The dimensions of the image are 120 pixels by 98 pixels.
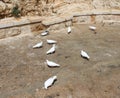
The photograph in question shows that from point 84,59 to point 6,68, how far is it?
2.22m

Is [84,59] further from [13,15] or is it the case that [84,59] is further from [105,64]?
[13,15]

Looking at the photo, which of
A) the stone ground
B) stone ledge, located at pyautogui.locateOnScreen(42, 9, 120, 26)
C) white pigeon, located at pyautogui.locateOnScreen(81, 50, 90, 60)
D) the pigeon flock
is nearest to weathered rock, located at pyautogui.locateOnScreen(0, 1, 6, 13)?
the stone ground

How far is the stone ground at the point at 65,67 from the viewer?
475 centimetres

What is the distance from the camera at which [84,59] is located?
19.9 ft

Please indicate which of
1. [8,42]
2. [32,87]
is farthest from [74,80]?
[8,42]

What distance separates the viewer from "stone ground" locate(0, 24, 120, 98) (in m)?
4.75

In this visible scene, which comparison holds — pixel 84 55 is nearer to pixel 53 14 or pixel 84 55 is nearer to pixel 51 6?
pixel 53 14

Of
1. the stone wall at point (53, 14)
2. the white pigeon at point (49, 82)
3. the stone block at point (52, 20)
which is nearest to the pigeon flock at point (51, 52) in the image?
the white pigeon at point (49, 82)

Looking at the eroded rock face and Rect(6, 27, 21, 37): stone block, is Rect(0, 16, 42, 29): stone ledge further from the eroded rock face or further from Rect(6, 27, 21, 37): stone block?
the eroded rock face

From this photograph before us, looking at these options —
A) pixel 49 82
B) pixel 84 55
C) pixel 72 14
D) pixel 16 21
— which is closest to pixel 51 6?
pixel 72 14

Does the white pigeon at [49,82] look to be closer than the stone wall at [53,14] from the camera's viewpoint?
Yes

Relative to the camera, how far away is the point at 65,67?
5680mm

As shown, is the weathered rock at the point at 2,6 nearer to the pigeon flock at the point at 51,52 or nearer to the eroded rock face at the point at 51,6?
the eroded rock face at the point at 51,6

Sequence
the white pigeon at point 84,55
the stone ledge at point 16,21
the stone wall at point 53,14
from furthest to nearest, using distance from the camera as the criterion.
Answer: the stone wall at point 53,14 < the stone ledge at point 16,21 < the white pigeon at point 84,55
